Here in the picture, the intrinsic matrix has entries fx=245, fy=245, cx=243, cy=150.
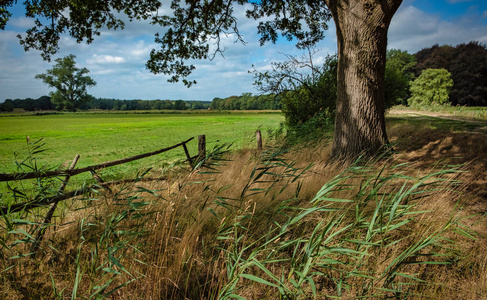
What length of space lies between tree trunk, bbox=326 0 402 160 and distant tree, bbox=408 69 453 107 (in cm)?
4611

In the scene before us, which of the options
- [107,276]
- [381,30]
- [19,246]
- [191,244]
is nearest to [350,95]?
[381,30]

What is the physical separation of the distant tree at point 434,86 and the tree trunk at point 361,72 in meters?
46.1

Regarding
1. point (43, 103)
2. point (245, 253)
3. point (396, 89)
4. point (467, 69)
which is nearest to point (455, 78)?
point (467, 69)

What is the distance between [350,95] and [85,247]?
6477mm

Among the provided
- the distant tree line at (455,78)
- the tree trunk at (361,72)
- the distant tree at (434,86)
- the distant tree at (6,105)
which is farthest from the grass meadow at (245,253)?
the distant tree at (434,86)

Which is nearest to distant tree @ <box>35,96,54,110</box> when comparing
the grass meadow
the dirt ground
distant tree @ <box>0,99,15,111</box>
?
distant tree @ <box>0,99,15,111</box>

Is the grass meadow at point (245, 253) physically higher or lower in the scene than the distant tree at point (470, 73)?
lower

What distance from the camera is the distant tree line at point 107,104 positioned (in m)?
33.0

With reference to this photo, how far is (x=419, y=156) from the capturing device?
23.7 feet

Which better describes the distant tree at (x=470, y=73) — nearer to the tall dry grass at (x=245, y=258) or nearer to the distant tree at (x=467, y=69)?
the distant tree at (x=467, y=69)

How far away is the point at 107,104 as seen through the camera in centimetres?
7031

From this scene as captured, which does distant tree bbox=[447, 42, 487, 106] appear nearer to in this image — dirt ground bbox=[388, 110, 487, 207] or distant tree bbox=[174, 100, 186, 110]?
dirt ground bbox=[388, 110, 487, 207]

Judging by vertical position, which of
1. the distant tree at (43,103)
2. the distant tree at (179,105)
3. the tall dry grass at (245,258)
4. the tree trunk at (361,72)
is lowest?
the tall dry grass at (245,258)

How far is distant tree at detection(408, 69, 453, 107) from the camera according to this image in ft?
145
